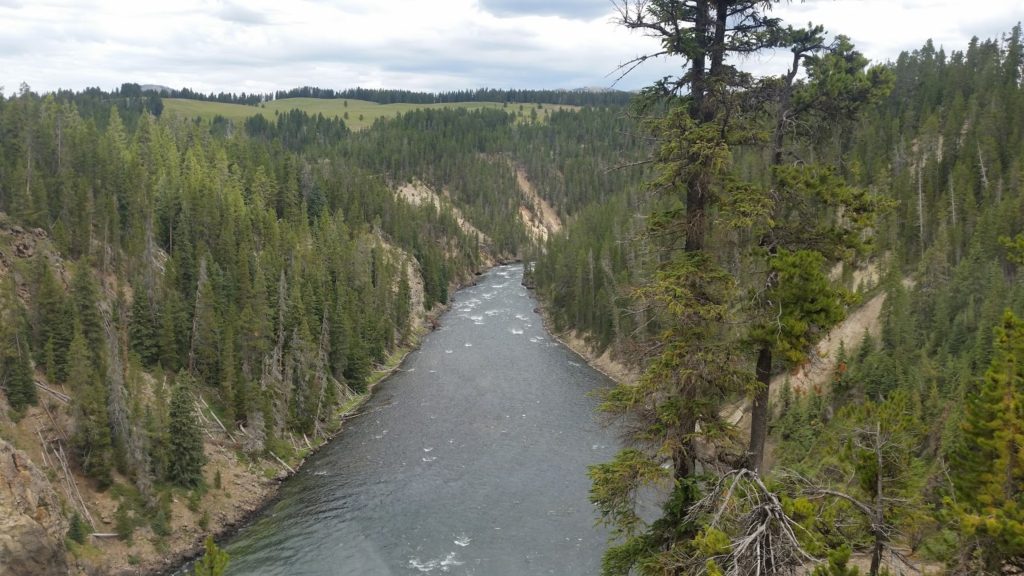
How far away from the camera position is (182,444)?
49.2 metres

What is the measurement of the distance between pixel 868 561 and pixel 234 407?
52376 millimetres

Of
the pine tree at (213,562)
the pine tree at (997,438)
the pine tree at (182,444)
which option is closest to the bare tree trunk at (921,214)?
the pine tree at (997,438)

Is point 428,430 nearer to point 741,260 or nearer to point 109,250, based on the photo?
point 109,250

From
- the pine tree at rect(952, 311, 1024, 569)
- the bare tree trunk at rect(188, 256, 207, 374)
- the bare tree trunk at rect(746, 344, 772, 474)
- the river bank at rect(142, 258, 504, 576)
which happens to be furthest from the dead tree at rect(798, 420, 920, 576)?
the bare tree trunk at rect(188, 256, 207, 374)

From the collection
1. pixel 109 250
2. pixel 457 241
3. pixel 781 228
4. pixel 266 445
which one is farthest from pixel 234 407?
A: pixel 457 241

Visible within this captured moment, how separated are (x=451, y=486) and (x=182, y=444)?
19928 millimetres

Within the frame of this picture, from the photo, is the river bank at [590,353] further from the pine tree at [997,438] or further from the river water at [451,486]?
the pine tree at [997,438]

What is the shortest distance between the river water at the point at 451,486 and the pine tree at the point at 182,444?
6.12 m

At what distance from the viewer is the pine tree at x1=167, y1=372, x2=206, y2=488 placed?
4894 centimetres

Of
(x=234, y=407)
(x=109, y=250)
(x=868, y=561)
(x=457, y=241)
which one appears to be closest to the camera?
(x=868, y=561)

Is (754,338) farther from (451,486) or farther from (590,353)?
(590,353)

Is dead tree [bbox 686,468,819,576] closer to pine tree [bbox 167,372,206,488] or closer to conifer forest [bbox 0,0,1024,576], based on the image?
conifer forest [bbox 0,0,1024,576]

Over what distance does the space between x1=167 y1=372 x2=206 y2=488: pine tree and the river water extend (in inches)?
241

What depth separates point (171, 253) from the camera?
80.3 metres
